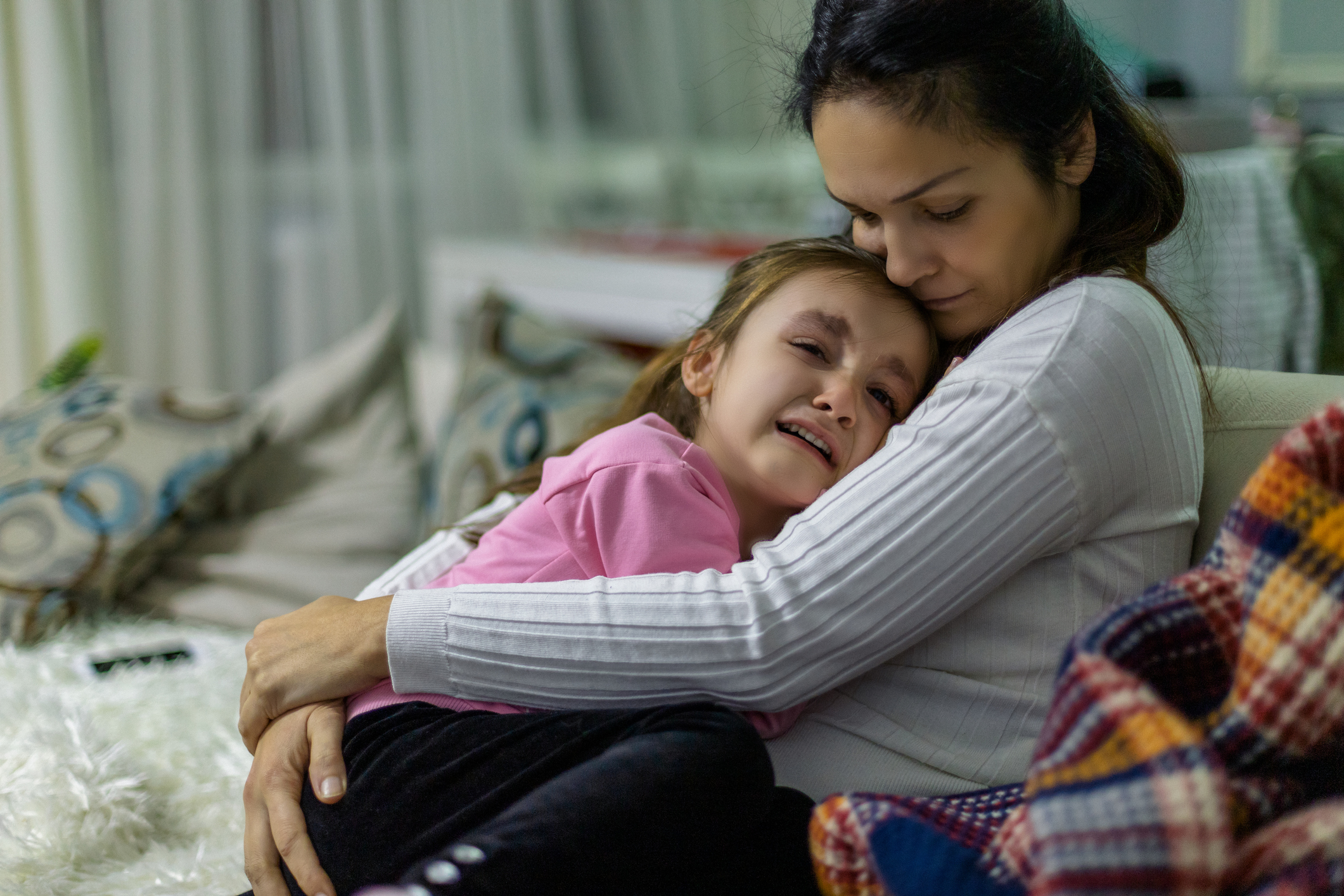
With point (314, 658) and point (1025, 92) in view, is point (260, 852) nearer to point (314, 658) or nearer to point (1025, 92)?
point (314, 658)

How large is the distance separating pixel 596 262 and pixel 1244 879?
231 cm

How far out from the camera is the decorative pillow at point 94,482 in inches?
64.8

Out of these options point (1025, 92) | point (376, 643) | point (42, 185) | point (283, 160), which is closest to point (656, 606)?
point (376, 643)

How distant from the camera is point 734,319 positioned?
3.79ft

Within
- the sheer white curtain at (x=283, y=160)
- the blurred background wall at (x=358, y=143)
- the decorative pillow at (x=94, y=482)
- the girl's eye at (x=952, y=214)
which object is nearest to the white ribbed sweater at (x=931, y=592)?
the girl's eye at (x=952, y=214)

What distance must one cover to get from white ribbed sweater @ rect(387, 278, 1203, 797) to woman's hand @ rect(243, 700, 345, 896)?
0.09 meters

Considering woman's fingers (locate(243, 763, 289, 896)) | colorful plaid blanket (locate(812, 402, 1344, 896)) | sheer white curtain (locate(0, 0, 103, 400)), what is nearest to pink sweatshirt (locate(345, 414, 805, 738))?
woman's fingers (locate(243, 763, 289, 896))

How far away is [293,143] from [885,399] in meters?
2.28

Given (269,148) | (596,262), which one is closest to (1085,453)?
(596,262)

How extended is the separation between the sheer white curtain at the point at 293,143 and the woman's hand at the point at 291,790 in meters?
1.79

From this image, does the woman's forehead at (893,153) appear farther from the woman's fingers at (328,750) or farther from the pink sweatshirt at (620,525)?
the woman's fingers at (328,750)

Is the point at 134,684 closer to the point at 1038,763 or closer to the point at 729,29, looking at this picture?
the point at 1038,763

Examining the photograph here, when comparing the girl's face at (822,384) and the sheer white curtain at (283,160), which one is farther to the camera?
the sheer white curtain at (283,160)

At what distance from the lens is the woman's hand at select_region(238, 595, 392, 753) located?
94cm
